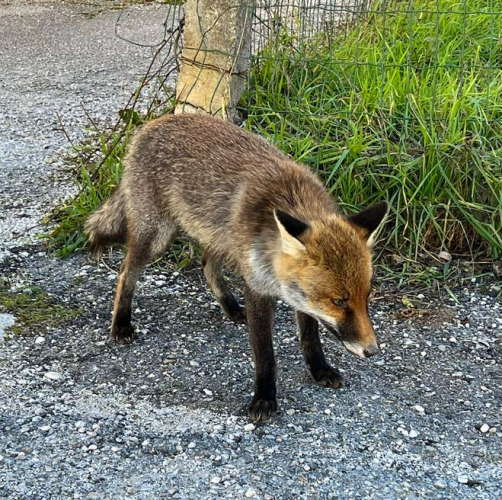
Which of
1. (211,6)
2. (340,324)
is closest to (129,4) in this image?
(211,6)

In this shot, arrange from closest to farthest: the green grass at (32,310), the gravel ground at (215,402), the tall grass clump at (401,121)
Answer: the gravel ground at (215,402) → the green grass at (32,310) → the tall grass clump at (401,121)

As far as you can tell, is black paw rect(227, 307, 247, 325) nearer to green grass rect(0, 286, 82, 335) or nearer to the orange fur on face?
green grass rect(0, 286, 82, 335)

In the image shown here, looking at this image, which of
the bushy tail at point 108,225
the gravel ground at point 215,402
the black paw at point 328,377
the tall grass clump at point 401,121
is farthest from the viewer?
the tall grass clump at point 401,121

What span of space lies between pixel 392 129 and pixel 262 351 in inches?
92.7

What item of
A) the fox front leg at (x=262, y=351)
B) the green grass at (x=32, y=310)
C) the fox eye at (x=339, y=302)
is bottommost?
the green grass at (x=32, y=310)

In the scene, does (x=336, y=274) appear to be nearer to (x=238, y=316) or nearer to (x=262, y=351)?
(x=262, y=351)

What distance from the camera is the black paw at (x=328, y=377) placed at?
13.8ft

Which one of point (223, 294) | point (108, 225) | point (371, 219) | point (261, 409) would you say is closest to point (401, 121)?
point (223, 294)

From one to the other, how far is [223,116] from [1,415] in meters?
2.88

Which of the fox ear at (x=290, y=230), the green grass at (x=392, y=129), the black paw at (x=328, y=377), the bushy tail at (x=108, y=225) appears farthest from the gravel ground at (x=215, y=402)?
the fox ear at (x=290, y=230)

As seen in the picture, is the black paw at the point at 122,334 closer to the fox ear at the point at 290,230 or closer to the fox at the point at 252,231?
the fox at the point at 252,231

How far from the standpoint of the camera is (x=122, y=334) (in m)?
4.62

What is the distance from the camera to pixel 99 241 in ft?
16.4

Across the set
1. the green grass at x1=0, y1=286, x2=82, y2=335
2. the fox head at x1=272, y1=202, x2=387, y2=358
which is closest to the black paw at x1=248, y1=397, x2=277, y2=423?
the fox head at x1=272, y1=202, x2=387, y2=358
